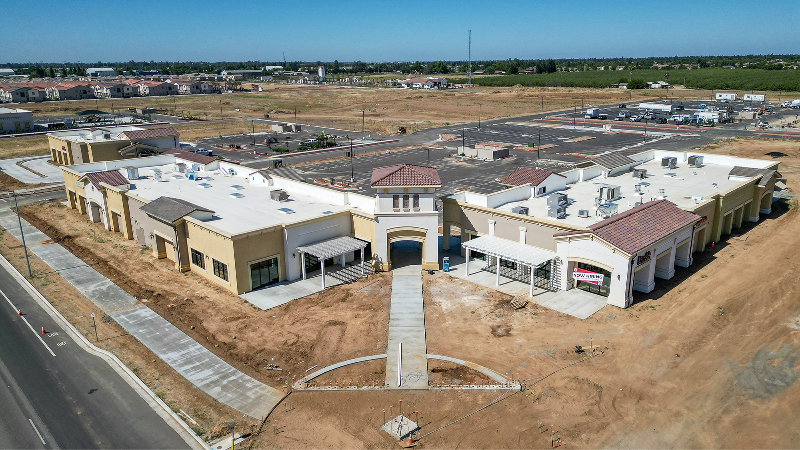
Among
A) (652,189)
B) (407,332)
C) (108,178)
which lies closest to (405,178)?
(407,332)

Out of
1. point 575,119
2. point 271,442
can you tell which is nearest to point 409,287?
point 271,442

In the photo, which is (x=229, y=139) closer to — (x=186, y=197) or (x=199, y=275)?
(x=186, y=197)

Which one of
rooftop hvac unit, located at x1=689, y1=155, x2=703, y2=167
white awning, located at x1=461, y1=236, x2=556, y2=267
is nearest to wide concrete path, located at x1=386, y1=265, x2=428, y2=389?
white awning, located at x1=461, y1=236, x2=556, y2=267

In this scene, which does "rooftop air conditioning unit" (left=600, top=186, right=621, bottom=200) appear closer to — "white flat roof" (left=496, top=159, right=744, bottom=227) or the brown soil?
"white flat roof" (left=496, top=159, right=744, bottom=227)

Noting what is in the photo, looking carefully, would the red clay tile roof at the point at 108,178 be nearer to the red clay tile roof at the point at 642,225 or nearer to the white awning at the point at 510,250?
the white awning at the point at 510,250

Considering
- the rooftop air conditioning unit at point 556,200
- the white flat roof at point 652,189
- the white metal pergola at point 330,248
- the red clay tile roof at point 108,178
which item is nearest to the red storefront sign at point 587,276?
the white flat roof at point 652,189

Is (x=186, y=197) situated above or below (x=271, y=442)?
above
